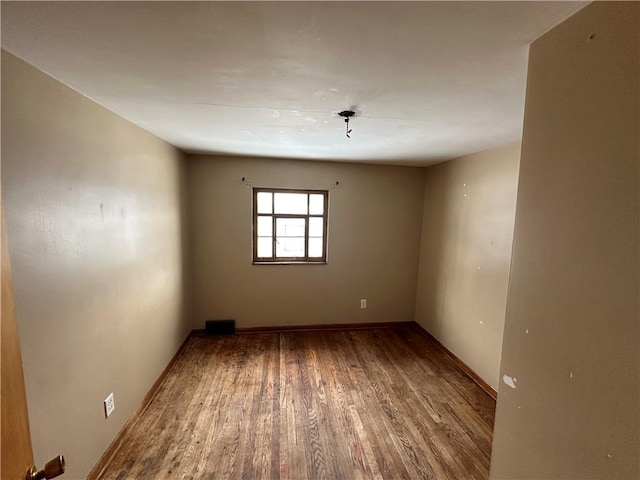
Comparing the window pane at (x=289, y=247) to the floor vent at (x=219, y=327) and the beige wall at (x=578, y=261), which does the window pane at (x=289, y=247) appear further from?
the beige wall at (x=578, y=261)

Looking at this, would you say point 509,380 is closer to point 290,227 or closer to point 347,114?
point 347,114

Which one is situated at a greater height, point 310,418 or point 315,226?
point 315,226

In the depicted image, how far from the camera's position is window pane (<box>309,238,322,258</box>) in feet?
12.3

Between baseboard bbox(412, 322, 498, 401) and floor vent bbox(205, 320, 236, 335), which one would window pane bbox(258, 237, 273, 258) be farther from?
baseboard bbox(412, 322, 498, 401)

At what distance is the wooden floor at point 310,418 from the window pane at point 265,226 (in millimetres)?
1360

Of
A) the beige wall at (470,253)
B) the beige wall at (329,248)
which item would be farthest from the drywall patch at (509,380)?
the beige wall at (329,248)

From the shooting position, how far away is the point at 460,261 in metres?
3.06

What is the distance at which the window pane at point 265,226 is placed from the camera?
3.59 m

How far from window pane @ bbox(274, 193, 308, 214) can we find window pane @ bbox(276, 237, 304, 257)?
36cm

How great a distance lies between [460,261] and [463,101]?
2.00 m

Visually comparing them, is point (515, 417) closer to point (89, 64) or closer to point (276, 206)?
point (89, 64)

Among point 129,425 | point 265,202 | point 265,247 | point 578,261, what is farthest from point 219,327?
point 578,261

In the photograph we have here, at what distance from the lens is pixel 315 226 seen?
371 cm

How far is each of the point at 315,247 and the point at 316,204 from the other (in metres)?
0.57
